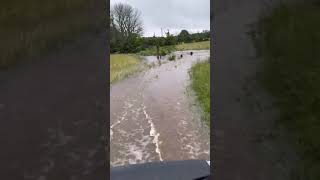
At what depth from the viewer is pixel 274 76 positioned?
73.5 inches

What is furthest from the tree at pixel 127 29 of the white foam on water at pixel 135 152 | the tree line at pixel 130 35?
the white foam on water at pixel 135 152

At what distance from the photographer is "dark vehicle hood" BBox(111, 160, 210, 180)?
3283 millimetres

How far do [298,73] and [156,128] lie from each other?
24.7 feet

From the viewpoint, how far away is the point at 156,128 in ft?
30.2

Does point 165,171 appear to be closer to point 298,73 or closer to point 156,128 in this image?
point 298,73
